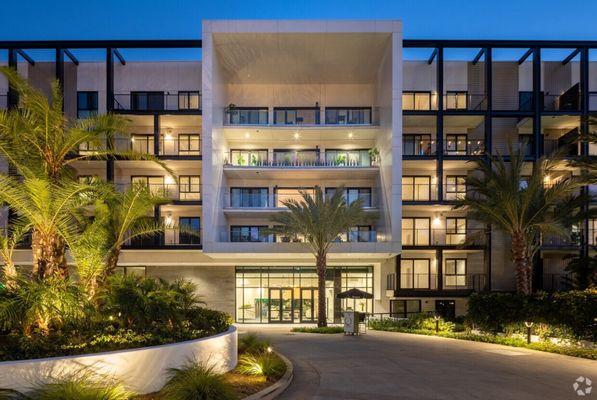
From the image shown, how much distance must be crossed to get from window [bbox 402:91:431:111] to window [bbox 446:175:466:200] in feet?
17.1

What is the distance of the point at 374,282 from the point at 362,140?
33.7 feet

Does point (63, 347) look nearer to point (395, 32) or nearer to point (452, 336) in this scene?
point (452, 336)

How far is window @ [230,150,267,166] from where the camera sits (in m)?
32.2

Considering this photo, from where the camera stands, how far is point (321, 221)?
2672cm

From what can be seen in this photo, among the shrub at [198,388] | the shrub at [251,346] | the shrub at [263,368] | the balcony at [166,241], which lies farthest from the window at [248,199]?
the shrub at [198,388]

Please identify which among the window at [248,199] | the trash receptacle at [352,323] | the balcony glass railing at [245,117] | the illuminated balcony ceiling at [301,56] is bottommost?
the trash receptacle at [352,323]

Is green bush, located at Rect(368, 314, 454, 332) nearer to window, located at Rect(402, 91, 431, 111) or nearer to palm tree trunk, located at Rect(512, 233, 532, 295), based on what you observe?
palm tree trunk, located at Rect(512, 233, 532, 295)

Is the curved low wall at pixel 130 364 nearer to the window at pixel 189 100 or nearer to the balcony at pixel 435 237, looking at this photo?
the balcony at pixel 435 237

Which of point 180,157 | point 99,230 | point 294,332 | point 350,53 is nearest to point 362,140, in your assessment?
point 350,53

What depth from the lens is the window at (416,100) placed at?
107 feet

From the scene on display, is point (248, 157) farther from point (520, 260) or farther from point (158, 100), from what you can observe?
point (520, 260)

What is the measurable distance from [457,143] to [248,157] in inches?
575

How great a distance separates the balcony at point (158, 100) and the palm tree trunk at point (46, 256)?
22069 mm

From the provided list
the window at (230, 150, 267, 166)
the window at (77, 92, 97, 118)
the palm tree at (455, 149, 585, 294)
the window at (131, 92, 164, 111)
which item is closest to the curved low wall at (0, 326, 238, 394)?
the palm tree at (455, 149, 585, 294)
